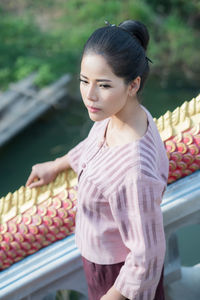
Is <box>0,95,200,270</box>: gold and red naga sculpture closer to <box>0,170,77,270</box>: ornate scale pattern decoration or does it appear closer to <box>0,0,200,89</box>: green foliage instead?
<box>0,170,77,270</box>: ornate scale pattern decoration

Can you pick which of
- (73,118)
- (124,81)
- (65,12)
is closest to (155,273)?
(124,81)

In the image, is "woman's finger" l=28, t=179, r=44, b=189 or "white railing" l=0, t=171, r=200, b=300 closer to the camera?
"white railing" l=0, t=171, r=200, b=300

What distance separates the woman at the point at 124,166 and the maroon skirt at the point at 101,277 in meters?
0.05

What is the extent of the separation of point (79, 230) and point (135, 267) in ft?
0.60

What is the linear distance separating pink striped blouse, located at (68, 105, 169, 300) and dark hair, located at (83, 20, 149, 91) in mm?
116

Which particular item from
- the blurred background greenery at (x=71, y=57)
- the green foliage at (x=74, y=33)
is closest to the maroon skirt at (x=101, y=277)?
the blurred background greenery at (x=71, y=57)

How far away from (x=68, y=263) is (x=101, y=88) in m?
0.46

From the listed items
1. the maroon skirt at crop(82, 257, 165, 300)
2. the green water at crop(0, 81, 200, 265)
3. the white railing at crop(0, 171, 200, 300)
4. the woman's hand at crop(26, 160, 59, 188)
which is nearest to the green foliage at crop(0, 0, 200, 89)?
the green water at crop(0, 81, 200, 265)

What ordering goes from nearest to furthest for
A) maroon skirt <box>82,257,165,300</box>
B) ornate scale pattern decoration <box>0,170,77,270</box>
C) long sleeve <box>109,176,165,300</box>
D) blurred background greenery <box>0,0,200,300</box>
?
long sleeve <box>109,176,165,300</box>, maroon skirt <box>82,257,165,300</box>, ornate scale pattern decoration <box>0,170,77,270</box>, blurred background greenery <box>0,0,200,300</box>

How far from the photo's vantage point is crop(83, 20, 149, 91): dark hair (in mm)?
784

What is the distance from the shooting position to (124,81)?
2.64ft

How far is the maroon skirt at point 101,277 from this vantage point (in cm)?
95

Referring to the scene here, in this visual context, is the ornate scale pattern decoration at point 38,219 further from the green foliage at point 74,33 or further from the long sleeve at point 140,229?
the green foliage at point 74,33

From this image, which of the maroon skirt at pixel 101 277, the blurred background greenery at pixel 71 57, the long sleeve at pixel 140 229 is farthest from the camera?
the blurred background greenery at pixel 71 57
